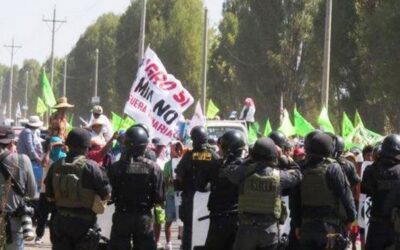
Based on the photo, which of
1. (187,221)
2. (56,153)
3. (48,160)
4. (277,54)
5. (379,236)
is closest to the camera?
(379,236)

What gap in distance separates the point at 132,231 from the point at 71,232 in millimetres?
868

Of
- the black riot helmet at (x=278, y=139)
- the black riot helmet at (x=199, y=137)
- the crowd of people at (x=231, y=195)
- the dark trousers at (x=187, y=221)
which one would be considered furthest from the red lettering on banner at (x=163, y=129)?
the crowd of people at (x=231, y=195)

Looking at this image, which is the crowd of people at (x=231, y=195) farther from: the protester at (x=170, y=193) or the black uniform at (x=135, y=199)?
the protester at (x=170, y=193)

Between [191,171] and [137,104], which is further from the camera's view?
[137,104]

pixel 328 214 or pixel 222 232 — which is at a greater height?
pixel 328 214

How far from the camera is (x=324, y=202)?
34.5 ft

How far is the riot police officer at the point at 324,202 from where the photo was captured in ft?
34.4

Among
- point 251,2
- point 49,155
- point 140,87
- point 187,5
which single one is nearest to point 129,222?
point 49,155

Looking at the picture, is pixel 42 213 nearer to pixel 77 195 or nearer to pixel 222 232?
pixel 222 232

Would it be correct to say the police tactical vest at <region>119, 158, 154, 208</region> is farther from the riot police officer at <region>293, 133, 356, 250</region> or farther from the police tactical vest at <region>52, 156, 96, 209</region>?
the riot police officer at <region>293, 133, 356, 250</region>

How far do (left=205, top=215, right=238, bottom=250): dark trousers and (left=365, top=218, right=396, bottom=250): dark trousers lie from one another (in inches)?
51.9

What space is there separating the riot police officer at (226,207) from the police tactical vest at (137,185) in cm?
76

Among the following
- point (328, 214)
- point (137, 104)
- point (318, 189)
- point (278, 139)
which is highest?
point (137, 104)

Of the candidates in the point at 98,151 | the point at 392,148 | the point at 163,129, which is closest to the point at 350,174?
the point at 392,148
